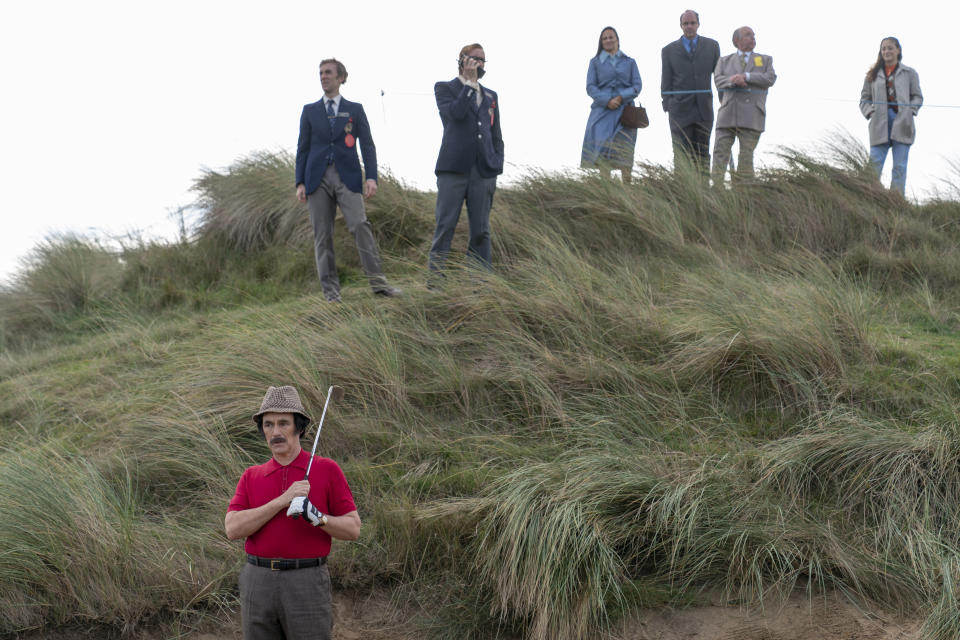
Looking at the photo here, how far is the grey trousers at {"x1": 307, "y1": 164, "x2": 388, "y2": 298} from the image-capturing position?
851 centimetres

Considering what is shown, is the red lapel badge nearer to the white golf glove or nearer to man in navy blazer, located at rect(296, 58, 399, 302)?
man in navy blazer, located at rect(296, 58, 399, 302)

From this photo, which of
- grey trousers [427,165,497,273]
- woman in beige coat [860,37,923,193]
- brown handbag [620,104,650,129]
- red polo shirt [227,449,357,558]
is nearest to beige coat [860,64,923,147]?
woman in beige coat [860,37,923,193]

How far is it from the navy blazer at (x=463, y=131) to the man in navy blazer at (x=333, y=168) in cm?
78

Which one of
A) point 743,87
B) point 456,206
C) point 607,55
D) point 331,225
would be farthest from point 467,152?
point 743,87

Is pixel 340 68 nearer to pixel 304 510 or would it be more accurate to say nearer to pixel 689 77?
pixel 689 77

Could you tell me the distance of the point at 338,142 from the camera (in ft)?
27.7

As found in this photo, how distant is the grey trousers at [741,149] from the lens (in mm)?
10992

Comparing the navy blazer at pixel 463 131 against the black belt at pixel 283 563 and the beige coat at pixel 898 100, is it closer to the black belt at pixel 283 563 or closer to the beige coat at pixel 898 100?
the black belt at pixel 283 563

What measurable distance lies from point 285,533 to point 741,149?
346 inches

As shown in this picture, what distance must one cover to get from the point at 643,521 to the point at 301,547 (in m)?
2.26

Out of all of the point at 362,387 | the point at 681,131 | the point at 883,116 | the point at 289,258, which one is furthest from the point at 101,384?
the point at 883,116

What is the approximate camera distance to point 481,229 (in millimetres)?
8320

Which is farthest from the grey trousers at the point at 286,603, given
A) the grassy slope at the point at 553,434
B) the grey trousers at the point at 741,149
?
the grey trousers at the point at 741,149

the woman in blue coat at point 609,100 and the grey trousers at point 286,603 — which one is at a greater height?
the woman in blue coat at point 609,100
